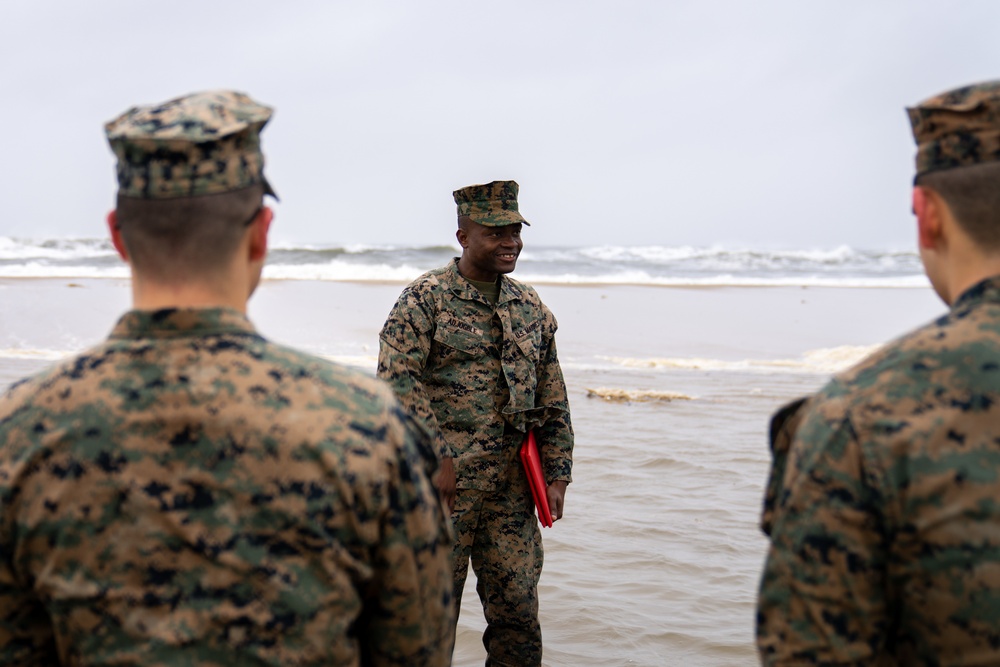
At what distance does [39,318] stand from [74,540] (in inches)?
670

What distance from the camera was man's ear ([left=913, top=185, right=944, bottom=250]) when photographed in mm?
1996

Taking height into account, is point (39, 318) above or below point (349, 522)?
below

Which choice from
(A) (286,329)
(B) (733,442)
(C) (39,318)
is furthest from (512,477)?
(C) (39,318)

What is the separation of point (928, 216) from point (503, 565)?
2.71m

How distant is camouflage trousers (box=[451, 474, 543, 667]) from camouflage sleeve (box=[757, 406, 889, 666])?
246 cm

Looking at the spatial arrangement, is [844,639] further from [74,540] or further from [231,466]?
[74,540]

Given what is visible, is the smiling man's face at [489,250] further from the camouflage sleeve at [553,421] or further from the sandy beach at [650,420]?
the sandy beach at [650,420]

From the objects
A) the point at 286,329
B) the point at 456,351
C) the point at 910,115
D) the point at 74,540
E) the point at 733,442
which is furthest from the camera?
the point at 286,329

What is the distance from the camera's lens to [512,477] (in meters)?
4.46

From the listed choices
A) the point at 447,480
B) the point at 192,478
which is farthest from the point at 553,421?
the point at 192,478

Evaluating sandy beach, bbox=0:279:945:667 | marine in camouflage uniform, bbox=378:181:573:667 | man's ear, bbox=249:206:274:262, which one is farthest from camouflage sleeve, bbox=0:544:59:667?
sandy beach, bbox=0:279:945:667

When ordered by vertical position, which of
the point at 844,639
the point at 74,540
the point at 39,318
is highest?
the point at 74,540

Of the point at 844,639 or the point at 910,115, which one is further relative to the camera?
the point at 910,115

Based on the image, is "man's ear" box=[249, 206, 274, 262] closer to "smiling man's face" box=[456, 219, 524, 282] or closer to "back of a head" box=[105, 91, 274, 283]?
"back of a head" box=[105, 91, 274, 283]
